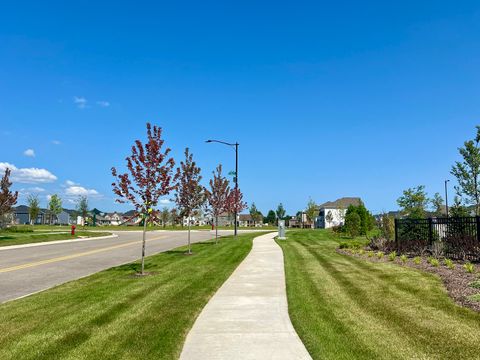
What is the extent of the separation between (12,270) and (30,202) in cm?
6148

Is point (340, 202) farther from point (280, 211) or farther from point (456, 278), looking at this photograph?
point (456, 278)

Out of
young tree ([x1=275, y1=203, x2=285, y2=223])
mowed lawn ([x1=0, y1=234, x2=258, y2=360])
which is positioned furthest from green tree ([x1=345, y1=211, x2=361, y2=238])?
young tree ([x1=275, y1=203, x2=285, y2=223])

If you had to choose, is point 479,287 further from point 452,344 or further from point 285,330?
point 285,330

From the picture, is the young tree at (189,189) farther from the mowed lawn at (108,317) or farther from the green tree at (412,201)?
the green tree at (412,201)

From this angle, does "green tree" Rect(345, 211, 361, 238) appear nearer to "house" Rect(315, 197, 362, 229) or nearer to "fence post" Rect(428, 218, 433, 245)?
"fence post" Rect(428, 218, 433, 245)

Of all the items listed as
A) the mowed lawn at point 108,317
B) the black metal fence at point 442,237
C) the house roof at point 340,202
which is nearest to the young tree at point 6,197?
the mowed lawn at point 108,317

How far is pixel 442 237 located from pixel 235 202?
54.7 ft

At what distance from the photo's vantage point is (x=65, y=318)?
7266 millimetres

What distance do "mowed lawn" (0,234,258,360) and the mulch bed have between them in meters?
5.50

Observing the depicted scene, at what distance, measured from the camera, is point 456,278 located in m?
10.2

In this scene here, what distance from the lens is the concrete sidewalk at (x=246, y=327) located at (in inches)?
209

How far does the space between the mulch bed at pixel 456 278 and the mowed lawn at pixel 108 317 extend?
5497 mm

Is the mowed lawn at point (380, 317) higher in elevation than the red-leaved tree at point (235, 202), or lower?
lower

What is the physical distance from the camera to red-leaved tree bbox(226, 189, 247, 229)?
28.6m
